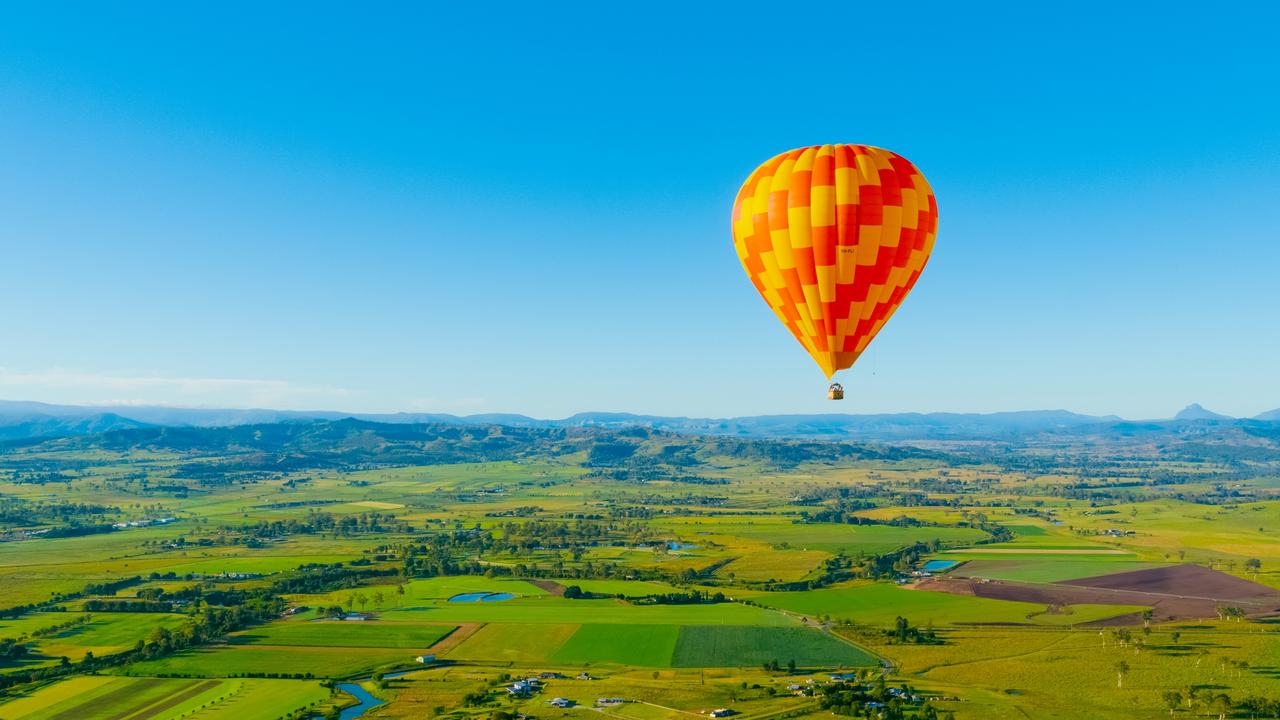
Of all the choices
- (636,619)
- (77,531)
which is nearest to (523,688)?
(636,619)

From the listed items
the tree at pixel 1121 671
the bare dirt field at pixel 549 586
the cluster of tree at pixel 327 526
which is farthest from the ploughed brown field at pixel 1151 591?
the cluster of tree at pixel 327 526

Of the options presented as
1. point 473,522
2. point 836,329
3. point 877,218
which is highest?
point 877,218

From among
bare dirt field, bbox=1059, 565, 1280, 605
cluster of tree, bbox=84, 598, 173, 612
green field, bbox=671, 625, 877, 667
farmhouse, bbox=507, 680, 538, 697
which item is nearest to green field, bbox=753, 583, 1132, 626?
green field, bbox=671, 625, 877, 667

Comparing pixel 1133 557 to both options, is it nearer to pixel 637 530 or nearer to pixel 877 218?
pixel 637 530

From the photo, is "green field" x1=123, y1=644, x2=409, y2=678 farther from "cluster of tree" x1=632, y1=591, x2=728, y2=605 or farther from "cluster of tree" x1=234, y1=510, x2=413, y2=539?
"cluster of tree" x1=234, y1=510, x2=413, y2=539

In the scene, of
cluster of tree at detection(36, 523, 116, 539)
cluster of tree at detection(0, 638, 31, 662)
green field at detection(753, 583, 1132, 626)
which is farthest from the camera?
cluster of tree at detection(36, 523, 116, 539)

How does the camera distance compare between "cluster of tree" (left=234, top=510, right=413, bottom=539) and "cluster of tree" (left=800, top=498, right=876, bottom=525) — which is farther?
"cluster of tree" (left=800, top=498, right=876, bottom=525)

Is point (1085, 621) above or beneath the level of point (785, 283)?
beneath

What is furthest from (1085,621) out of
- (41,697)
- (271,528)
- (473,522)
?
(271,528)
